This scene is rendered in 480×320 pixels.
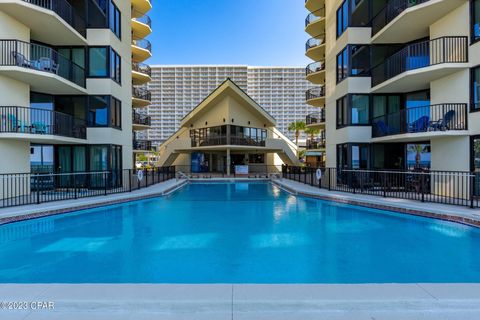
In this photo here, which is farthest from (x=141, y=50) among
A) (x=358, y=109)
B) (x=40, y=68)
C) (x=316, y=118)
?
(x=358, y=109)

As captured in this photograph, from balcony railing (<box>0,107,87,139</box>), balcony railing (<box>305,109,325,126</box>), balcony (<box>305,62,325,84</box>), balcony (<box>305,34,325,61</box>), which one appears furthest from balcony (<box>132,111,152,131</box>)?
balcony (<box>305,34,325,61</box>)

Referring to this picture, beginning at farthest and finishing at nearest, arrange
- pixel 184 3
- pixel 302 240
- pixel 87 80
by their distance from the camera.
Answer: pixel 184 3 → pixel 87 80 → pixel 302 240

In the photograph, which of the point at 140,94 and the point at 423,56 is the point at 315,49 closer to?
the point at 423,56

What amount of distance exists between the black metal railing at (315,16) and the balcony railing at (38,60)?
1850cm

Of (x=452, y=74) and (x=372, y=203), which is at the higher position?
(x=452, y=74)

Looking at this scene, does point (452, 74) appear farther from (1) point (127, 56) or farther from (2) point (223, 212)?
(1) point (127, 56)

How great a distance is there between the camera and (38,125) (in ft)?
41.5

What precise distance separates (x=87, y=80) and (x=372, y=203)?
1529 centimetres

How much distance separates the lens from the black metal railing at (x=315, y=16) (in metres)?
23.6

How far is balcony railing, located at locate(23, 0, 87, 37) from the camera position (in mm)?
12750

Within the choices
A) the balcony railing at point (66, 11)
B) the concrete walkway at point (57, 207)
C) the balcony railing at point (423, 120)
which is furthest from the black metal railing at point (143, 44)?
the balcony railing at point (423, 120)

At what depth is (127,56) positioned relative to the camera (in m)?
18.2
